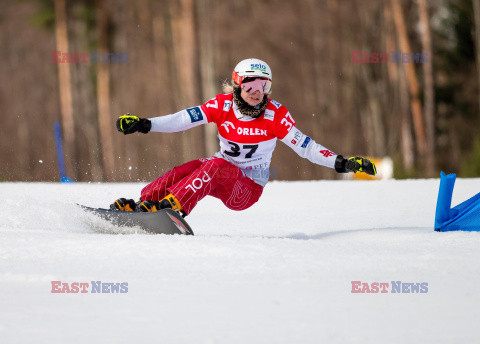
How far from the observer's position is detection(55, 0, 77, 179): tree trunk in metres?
24.9

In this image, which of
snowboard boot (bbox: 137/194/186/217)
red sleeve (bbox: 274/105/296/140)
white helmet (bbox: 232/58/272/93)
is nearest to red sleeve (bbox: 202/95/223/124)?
white helmet (bbox: 232/58/272/93)

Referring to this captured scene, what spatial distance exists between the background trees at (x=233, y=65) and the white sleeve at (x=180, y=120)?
990cm

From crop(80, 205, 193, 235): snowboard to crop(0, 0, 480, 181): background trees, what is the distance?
10350mm

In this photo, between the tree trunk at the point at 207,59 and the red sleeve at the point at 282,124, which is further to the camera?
the tree trunk at the point at 207,59

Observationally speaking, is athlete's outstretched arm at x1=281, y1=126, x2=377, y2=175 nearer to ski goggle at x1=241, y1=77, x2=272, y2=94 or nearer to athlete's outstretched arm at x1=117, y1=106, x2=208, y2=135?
ski goggle at x1=241, y1=77, x2=272, y2=94

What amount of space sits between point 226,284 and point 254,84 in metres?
2.26

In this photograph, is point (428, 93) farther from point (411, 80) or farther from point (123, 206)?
point (123, 206)

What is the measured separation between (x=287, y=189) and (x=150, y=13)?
25.2 metres

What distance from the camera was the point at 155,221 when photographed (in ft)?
16.4

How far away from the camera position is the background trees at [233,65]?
23203 millimetres

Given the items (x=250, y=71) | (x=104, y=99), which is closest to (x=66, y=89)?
(x=104, y=99)

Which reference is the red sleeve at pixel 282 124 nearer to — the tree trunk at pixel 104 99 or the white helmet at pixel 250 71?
the white helmet at pixel 250 71

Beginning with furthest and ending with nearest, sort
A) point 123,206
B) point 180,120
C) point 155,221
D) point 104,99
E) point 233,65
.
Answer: point 233,65, point 104,99, point 180,120, point 123,206, point 155,221

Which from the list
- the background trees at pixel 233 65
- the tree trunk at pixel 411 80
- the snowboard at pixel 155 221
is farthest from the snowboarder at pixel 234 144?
the tree trunk at pixel 411 80
